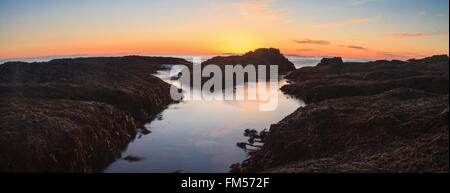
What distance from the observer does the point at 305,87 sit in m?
71.7

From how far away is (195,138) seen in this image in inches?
1305

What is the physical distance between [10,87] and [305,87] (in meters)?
61.8

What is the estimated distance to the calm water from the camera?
24.8 meters

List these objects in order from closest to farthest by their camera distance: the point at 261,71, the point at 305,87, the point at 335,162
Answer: the point at 335,162 → the point at 305,87 → the point at 261,71

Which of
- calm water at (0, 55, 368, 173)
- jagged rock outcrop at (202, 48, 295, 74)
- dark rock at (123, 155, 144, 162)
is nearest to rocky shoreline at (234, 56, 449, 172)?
calm water at (0, 55, 368, 173)

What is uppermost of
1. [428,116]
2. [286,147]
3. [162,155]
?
[428,116]

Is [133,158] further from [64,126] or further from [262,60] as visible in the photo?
[262,60]

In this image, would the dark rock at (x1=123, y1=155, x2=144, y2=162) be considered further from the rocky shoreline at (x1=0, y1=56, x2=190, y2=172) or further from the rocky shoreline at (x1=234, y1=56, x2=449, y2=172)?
the rocky shoreline at (x1=234, y1=56, x2=449, y2=172)

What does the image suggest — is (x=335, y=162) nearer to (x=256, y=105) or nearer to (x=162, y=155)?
(x=162, y=155)

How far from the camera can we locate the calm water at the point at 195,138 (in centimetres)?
2484

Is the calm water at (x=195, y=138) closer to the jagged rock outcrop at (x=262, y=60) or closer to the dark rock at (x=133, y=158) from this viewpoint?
the dark rock at (x=133, y=158)

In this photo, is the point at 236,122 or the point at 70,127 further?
the point at 236,122
